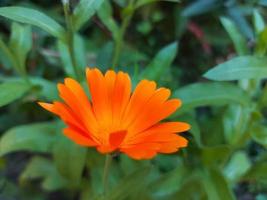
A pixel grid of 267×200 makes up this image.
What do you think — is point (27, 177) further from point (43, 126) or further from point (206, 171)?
point (206, 171)

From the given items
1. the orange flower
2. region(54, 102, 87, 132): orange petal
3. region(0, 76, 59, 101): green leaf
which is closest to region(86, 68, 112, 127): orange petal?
the orange flower

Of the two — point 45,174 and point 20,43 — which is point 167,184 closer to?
point 45,174

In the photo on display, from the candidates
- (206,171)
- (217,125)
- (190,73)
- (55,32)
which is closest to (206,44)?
(190,73)

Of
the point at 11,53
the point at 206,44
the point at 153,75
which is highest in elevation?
the point at 11,53

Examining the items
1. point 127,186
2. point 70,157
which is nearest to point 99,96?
point 127,186

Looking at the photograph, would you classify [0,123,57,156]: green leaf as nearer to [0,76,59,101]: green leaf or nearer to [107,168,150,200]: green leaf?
[0,76,59,101]: green leaf

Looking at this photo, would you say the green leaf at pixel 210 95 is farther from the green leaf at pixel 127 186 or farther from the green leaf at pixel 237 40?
the green leaf at pixel 127 186
